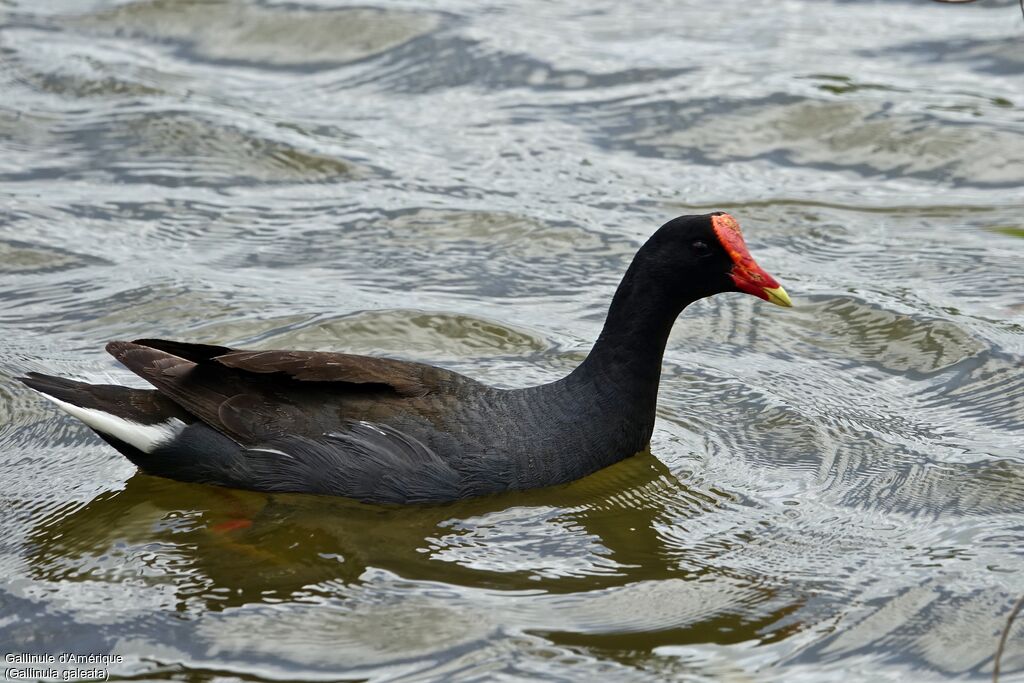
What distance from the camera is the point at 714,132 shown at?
9656 millimetres

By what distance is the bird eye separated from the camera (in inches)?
226

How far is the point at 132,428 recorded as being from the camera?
5.51m

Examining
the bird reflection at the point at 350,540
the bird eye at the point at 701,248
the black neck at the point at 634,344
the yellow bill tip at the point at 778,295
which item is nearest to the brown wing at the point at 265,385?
the bird reflection at the point at 350,540

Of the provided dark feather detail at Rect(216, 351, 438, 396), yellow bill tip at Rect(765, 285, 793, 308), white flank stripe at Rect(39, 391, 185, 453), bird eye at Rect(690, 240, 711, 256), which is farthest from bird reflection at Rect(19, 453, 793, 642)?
bird eye at Rect(690, 240, 711, 256)

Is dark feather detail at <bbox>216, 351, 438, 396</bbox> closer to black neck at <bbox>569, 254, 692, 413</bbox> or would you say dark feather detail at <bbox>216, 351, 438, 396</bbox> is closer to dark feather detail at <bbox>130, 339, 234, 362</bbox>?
dark feather detail at <bbox>130, 339, 234, 362</bbox>

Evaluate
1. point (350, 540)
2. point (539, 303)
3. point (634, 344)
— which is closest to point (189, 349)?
point (350, 540)

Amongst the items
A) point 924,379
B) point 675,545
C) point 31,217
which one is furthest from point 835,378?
point 31,217

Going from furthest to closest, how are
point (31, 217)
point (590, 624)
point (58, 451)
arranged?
point (31, 217), point (58, 451), point (590, 624)

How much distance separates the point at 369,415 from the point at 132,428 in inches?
35.0

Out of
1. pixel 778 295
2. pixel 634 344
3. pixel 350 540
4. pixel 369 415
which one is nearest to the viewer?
pixel 350 540

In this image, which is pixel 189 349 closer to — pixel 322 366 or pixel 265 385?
pixel 265 385

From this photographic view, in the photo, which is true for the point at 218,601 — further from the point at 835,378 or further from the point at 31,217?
the point at 31,217

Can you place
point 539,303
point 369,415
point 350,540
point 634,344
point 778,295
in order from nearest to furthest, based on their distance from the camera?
1. point 350,540
2. point 369,415
3. point 778,295
4. point 634,344
5. point 539,303

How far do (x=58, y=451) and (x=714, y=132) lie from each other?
5.13m
